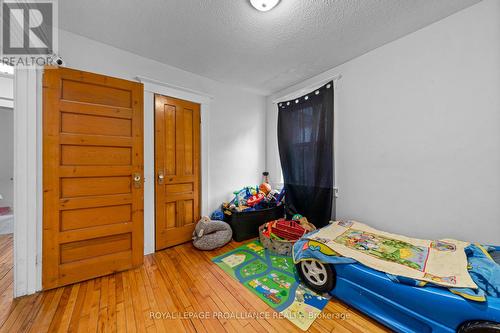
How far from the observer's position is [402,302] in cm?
119

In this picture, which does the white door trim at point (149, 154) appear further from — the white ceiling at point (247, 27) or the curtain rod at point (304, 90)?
the curtain rod at point (304, 90)

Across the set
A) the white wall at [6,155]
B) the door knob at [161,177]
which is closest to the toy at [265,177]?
the door knob at [161,177]

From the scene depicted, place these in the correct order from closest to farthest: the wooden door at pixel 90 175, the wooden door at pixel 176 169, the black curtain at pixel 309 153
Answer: the wooden door at pixel 90 175, the wooden door at pixel 176 169, the black curtain at pixel 309 153

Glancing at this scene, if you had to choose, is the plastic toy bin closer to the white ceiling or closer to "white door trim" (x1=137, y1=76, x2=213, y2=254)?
"white door trim" (x1=137, y1=76, x2=213, y2=254)

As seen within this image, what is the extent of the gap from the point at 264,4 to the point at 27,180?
2467 mm

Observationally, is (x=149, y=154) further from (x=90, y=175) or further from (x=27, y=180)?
(x=27, y=180)

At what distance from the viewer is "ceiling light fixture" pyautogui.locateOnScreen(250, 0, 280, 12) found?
4.60ft

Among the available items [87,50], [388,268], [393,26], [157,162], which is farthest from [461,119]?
[87,50]

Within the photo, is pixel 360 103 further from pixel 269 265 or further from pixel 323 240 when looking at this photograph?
pixel 269 265

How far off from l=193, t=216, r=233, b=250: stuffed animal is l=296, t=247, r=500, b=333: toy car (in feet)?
3.89

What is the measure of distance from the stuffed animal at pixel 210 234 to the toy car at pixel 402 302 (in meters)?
1.19

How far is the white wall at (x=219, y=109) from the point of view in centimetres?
189

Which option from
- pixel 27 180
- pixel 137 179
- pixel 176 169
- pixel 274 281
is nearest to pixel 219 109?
pixel 176 169

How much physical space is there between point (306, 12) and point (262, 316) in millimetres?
2481
